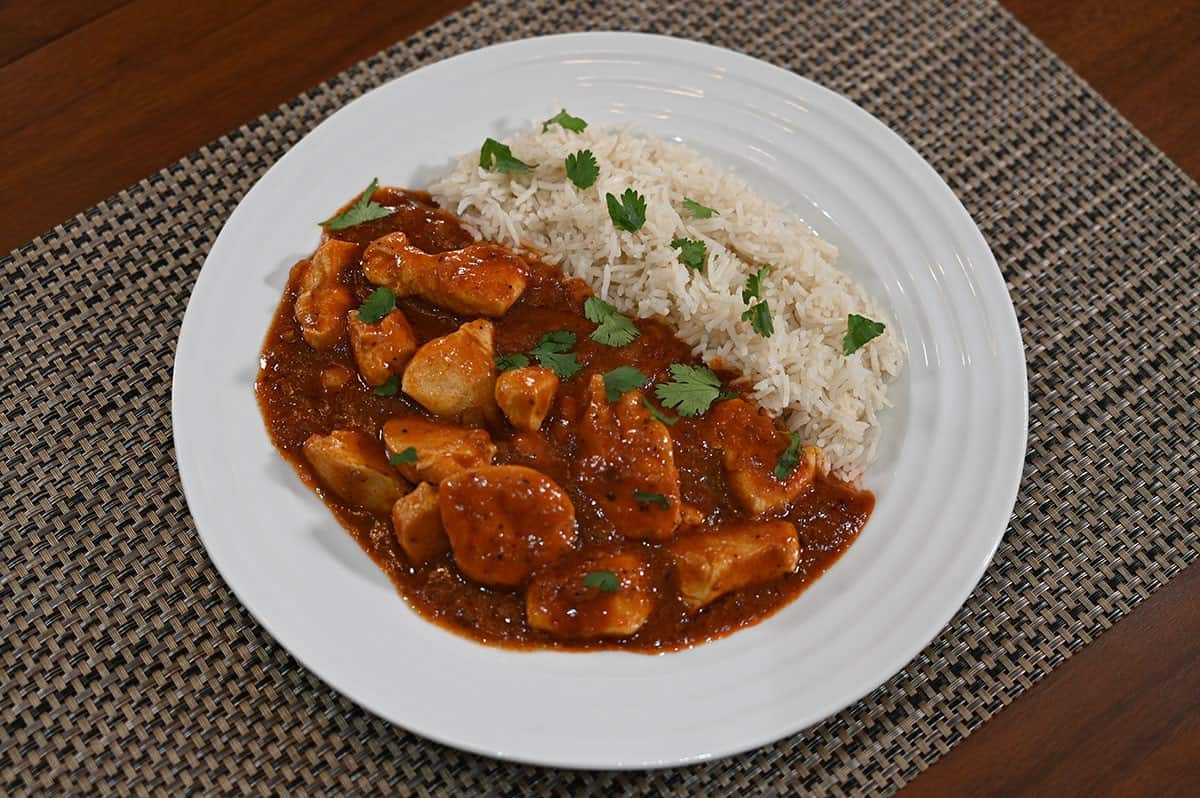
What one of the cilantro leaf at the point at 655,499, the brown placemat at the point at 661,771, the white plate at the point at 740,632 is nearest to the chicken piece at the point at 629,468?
the cilantro leaf at the point at 655,499

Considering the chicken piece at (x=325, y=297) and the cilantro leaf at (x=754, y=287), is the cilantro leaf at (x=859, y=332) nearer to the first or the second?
the cilantro leaf at (x=754, y=287)

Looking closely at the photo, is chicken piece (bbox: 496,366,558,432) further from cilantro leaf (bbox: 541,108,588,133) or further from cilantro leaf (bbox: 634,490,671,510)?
cilantro leaf (bbox: 541,108,588,133)

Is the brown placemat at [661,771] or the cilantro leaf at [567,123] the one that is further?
the cilantro leaf at [567,123]

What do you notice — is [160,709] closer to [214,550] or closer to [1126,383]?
[214,550]

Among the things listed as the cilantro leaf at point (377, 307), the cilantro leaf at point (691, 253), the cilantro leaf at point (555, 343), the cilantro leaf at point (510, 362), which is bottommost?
the cilantro leaf at point (555, 343)

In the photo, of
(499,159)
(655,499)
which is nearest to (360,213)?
(499,159)

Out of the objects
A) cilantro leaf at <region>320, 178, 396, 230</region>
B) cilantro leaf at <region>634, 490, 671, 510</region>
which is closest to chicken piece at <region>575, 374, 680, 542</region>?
cilantro leaf at <region>634, 490, 671, 510</region>

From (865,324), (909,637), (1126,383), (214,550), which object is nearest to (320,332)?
(214,550)
